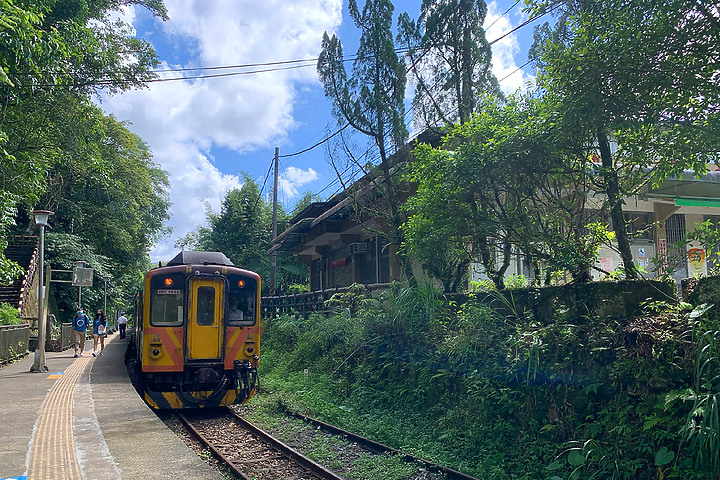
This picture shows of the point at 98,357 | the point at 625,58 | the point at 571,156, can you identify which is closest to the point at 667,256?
the point at 571,156

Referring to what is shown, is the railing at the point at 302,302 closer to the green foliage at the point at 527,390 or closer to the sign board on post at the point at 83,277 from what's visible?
the green foliage at the point at 527,390

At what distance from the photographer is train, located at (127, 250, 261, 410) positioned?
1031cm

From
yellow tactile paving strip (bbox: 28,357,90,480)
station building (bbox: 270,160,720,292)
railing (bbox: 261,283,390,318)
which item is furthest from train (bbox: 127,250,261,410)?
railing (bbox: 261,283,390,318)

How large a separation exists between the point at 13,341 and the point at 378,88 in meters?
13.6

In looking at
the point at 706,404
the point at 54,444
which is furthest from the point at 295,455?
the point at 706,404

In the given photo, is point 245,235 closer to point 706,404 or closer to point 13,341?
point 13,341

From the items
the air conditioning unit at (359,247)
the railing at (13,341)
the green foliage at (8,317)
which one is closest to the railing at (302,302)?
the air conditioning unit at (359,247)

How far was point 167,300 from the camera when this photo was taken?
1044 centimetres

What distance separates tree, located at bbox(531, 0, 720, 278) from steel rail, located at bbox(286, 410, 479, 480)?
4286 millimetres

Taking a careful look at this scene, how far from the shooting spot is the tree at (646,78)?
5.59 m

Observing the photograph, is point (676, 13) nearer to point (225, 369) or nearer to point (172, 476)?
point (172, 476)

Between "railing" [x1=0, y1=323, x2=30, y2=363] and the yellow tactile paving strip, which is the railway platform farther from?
"railing" [x1=0, y1=323, x2=30, y2=363]

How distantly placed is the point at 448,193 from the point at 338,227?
40.7ft

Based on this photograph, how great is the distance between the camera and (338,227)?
2112 cm
